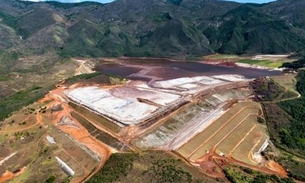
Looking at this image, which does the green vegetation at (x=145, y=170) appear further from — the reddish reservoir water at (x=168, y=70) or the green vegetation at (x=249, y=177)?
the reddish reservoir water at (x=168, y=70)

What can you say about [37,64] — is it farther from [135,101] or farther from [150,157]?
[150,157]

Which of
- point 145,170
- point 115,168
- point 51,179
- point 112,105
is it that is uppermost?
point 115,168

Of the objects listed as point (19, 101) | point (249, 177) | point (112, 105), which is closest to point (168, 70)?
point (112, 105)

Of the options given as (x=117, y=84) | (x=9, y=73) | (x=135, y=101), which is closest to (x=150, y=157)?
(x=135, y=101)

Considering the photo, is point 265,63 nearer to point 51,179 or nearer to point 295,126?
point 295,126

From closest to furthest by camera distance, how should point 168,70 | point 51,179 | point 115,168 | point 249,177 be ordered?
point 115,168 < point 51,179 < point 249,177 < point 168,70

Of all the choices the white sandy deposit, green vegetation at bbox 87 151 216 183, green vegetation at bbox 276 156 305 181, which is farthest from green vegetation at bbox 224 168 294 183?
the white sandy deposit

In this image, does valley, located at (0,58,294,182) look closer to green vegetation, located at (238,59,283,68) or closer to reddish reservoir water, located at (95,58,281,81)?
reddish reservoir water, located at (95,58,281,81)

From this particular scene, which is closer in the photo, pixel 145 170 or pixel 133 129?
pixel 145 170

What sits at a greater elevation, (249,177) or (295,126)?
(249,177)
